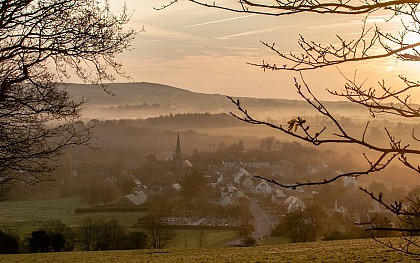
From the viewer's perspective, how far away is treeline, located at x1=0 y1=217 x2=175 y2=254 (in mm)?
30438

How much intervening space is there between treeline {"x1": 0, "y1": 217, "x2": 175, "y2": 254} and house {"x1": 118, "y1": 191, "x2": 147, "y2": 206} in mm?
20646

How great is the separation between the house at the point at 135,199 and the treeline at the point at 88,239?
67.7 ft

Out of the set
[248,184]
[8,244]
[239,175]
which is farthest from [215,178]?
[8,244]

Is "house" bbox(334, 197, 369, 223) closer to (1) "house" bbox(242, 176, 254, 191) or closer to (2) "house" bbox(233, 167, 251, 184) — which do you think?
(1) "house" bbox(242, 176, 254, 191)

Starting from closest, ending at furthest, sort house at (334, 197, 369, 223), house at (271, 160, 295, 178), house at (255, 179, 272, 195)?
1. house at (334, 197, 369, 223)
2. house at (255, 179, 272, 195)
3. house at (271, 160, 295, 178)

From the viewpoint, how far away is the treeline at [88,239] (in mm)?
30438

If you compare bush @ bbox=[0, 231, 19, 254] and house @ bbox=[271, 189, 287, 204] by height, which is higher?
bush @ bbox=[0, 231, 19, 254]

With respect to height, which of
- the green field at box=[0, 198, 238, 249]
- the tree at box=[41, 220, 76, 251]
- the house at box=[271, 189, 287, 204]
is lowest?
the house at box=[271, 189, 287, 204]

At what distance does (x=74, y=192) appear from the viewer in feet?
231

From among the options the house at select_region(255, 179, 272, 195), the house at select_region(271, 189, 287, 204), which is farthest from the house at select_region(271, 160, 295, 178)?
the house at select_region(271, 189, 287, 204)

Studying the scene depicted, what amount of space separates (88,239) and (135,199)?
26.8m

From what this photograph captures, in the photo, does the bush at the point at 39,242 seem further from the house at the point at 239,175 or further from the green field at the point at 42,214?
the house at the point at 239,175

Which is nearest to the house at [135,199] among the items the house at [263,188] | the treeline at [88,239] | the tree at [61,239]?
the treeline at [88,239]

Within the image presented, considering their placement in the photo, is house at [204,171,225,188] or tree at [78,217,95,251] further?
house at [204,171,225,188]
